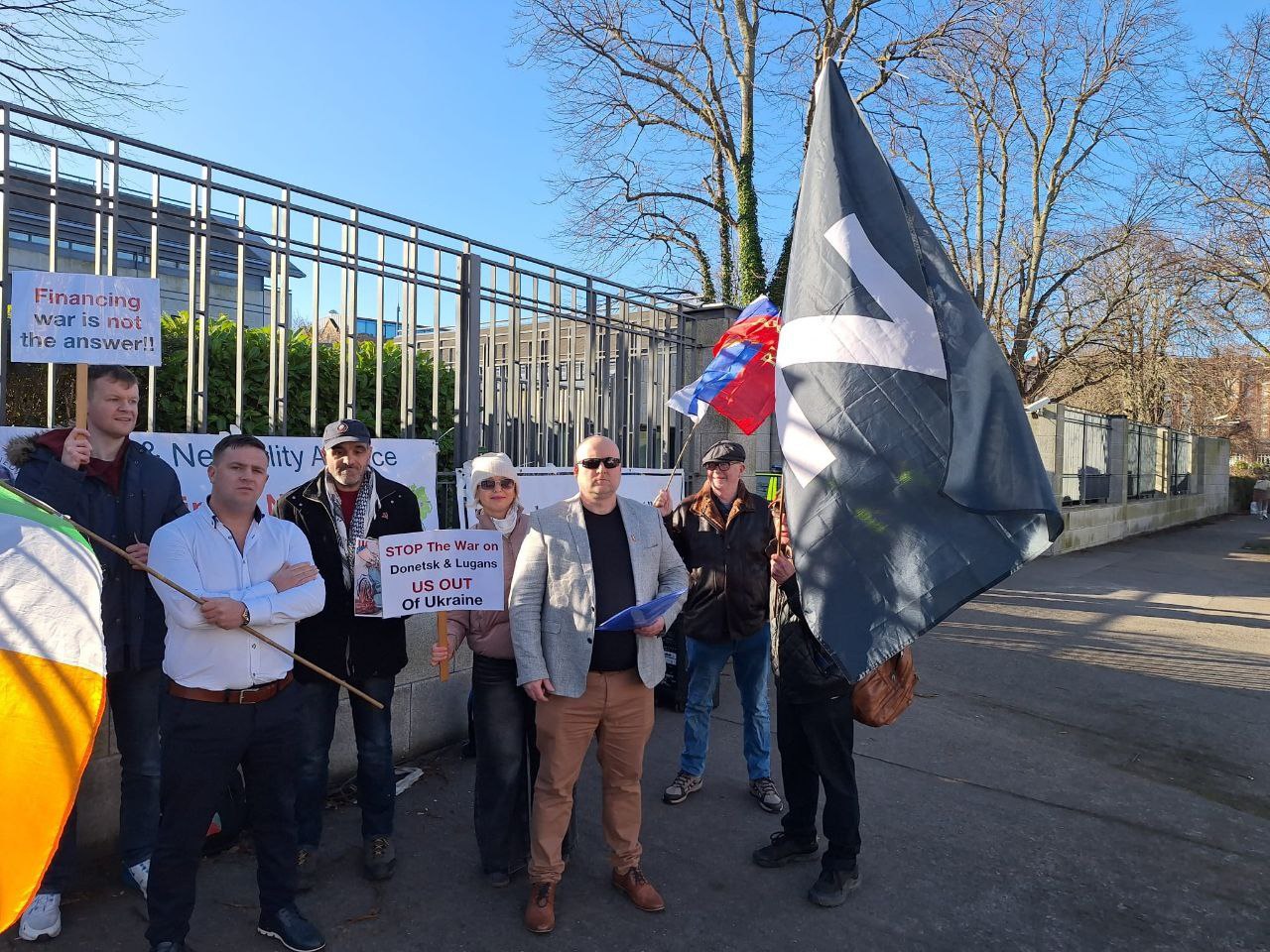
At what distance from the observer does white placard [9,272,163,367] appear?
10.9 ft

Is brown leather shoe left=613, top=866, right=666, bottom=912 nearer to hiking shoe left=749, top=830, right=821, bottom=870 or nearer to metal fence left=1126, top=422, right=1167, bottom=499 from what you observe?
hiking shoe left=749, top=830, right=821, bottom=870

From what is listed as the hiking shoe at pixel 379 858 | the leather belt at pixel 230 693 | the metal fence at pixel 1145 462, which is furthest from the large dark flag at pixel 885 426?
the metal fence at pixel 1145 462

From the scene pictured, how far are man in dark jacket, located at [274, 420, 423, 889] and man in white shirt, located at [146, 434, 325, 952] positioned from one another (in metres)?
0.54

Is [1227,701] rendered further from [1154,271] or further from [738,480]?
[1154,271]

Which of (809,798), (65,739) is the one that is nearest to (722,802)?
(809,798)

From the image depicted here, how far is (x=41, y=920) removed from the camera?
3.08 m

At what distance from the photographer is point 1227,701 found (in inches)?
260

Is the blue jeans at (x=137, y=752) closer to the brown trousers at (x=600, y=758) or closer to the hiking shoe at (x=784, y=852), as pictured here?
the brown trousers at (x=600, y=758)

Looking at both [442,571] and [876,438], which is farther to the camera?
[442,571]

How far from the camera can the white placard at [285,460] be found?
157 inches

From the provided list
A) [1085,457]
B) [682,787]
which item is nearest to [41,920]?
[682,787]

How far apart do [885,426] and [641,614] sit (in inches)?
46.8

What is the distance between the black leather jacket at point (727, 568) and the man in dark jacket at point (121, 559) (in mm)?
2409

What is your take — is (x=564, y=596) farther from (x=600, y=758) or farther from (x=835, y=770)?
(x=835, y=770)
